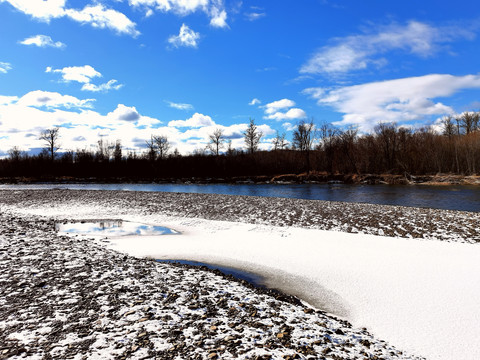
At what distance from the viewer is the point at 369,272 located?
8.38m

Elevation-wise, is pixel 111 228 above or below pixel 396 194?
below

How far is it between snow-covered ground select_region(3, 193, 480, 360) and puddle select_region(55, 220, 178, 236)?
1.05m

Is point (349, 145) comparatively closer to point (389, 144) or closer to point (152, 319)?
point (389, 144)

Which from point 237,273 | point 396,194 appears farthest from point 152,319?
point 396,194

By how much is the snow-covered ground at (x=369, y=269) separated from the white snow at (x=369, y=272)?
0.07ft

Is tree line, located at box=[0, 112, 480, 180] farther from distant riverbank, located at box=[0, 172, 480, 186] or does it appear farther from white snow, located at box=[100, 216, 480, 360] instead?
white snow, located at box=[100, 216, 480, 360]

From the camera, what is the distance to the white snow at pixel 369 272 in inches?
212

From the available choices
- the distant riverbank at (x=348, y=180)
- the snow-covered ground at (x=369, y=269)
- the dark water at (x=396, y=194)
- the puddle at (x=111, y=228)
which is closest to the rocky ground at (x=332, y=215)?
the snow-covered ground at (x=369, y=269)

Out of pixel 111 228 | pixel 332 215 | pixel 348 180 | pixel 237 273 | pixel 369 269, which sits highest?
pixel 348 180

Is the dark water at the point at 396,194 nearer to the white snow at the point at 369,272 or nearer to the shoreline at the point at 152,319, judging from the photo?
the white snow at the point at 369,272

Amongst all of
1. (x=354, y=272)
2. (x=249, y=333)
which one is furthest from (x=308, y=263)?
(x=249, y=333)

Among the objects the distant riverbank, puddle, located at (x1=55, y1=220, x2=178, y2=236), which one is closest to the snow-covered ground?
puddle, located at (x1=55, y1=220, x2=178, y2=236)

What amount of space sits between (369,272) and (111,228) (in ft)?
40.7

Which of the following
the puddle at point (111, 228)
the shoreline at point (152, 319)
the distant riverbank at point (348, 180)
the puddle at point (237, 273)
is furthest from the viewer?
the distant riverbank at point (348, 180)
